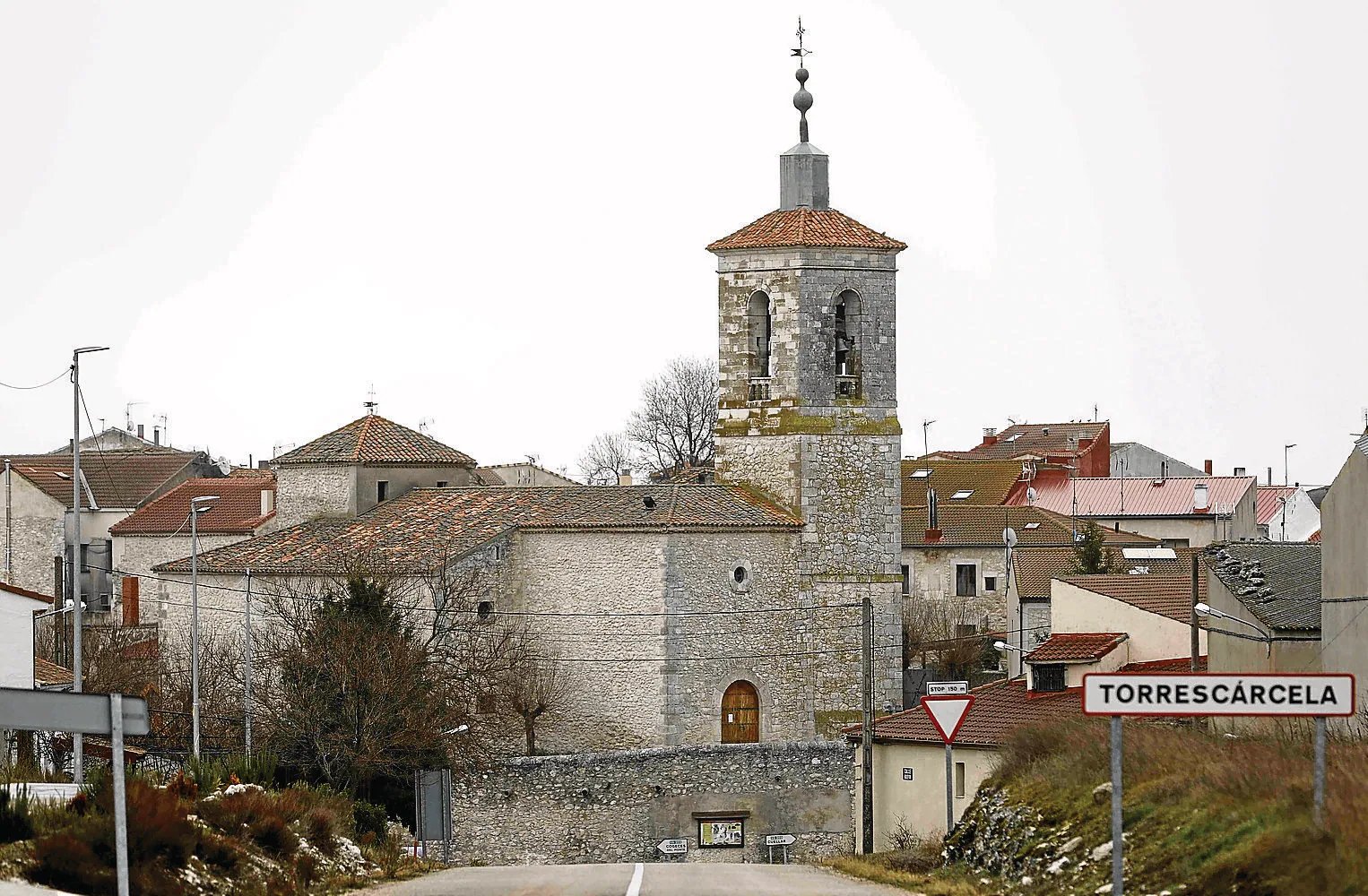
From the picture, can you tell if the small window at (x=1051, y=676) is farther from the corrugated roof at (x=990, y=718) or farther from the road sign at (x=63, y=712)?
the road sign at (x=63, y=712)

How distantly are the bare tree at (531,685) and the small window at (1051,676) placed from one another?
12.9 metres

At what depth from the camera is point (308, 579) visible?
4584 centimetres

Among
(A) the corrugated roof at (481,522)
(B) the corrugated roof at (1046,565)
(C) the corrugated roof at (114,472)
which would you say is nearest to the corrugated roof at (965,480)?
(B) the corrugated roof at (1046,565)

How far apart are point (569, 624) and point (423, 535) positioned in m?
3.91

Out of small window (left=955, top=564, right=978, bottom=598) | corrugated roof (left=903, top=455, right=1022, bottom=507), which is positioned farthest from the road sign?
corrugated roof (left=903, top=455, right=1022, bottom=507)

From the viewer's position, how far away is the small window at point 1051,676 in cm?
3534

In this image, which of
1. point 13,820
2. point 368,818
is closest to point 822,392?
point 368,818

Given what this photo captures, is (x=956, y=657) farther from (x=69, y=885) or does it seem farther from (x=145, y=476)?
(x=69, y=885)

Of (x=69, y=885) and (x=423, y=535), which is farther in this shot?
(x=423, y=535)

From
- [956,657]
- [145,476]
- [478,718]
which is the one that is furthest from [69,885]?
[145,476]

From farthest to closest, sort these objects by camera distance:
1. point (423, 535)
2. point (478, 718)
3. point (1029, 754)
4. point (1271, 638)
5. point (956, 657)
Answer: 1. point (956, 657)
2. point (423, 535)
3. point (478, 718)
4. point (1271, 638)
5. point (1029, 754)

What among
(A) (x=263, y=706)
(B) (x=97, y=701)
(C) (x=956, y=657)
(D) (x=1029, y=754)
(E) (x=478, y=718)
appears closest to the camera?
(B) (x=97, y=701)

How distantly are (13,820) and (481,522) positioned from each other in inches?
1218

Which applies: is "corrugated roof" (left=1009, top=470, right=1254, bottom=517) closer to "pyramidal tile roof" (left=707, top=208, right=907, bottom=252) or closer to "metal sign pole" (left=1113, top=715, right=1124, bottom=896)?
"pyramidal tile roof" (left=707, top=208, right=907, bottom=252)
